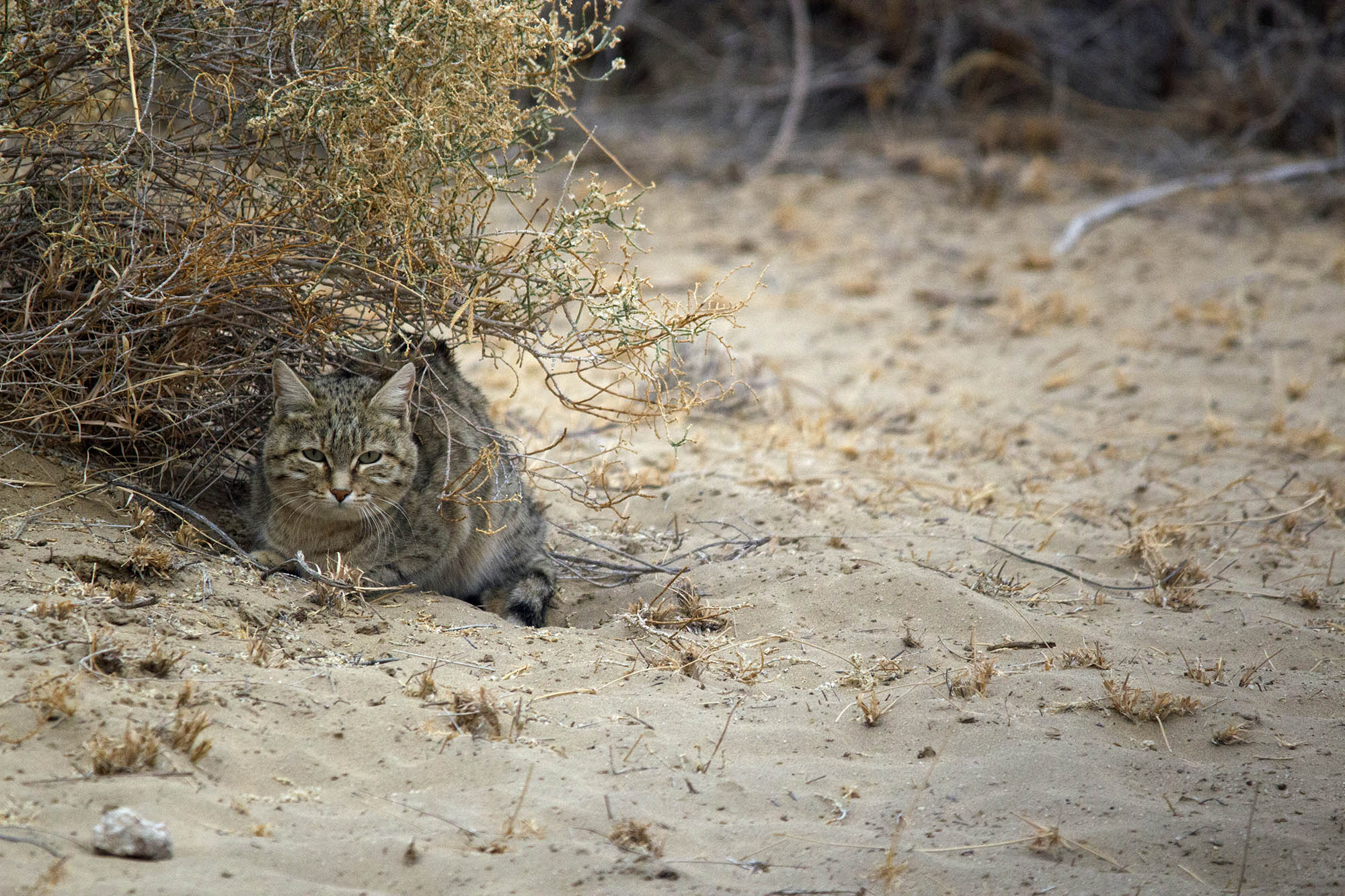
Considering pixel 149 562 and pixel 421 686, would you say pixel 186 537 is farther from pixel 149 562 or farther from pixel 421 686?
pixel 421 686

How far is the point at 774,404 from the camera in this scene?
7.18m

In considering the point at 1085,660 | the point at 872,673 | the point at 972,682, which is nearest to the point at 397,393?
the point at 872,673

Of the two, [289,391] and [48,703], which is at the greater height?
[289,391]

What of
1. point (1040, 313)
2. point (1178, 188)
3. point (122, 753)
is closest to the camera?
point (122, 753)

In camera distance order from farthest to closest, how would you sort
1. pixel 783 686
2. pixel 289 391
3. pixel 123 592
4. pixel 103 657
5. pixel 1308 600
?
pixel 1308 600, pixel 289 391, pixel 783 686, pixel 123 592, pixel 103 657

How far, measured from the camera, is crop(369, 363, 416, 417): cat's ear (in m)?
4.11

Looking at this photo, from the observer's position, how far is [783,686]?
3.75 metres

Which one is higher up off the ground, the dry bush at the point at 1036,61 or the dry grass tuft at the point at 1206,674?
the dry bush at the point at 1036,61

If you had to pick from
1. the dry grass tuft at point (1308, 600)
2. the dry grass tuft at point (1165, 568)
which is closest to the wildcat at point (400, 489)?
the dry grass tuft at point (1165, 568)

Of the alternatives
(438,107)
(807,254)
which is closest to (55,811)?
(438,107)

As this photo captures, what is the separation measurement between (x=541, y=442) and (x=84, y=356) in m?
2.42

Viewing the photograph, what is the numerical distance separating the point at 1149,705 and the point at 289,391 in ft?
9.87

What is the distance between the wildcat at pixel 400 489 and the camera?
4.14 m

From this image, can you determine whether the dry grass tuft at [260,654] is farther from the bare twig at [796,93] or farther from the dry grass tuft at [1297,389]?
the bare twig at [796,93]
